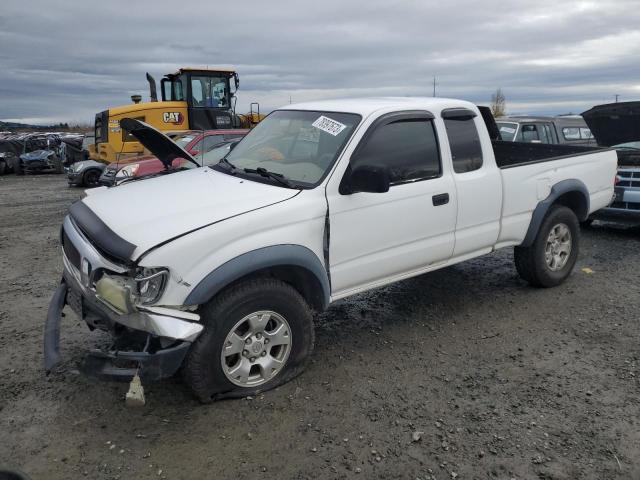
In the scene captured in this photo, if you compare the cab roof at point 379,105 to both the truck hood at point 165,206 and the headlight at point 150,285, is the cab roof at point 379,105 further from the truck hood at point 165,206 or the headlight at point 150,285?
the headlight at point 150,285

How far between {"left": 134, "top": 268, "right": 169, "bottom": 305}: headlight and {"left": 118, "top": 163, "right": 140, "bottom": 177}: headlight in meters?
7.62

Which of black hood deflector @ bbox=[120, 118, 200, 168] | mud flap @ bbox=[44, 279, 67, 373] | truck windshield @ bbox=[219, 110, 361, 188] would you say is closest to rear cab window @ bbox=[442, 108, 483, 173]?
truck windshield @ bbox=[219, 110, 361, 188]

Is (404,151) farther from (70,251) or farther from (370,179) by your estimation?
(70,251)

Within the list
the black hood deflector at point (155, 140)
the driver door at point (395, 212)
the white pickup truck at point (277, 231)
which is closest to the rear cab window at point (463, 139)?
the white pickup truck at point (277, 231)

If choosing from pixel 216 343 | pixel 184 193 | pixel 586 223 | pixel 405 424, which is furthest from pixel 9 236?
pixel 586 223

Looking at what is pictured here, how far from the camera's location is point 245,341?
3.40 m

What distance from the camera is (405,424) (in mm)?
3291

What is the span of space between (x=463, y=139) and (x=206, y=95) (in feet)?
42.5

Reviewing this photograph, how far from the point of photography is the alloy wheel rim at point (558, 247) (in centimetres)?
549

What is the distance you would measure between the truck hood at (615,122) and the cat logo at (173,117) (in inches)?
445

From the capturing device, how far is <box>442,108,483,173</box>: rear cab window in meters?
4.49

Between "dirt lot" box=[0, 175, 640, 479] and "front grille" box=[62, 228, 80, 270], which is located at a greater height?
"front grille" box=[62, 228, 80, 270]

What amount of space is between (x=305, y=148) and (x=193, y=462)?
2350mm

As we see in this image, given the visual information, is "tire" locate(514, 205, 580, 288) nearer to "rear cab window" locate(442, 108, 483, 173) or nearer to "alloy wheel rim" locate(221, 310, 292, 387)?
"rear cab window" locate(442, 108, 483, 173)
